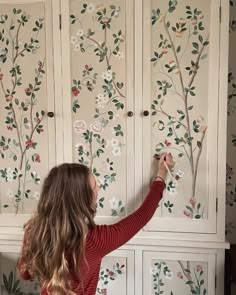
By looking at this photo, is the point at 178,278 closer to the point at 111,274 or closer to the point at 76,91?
the point at 111,274

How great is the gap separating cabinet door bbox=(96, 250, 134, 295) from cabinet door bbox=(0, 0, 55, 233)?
473mm

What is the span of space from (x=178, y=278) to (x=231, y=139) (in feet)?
2.73

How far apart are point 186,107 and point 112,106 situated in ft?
1.13

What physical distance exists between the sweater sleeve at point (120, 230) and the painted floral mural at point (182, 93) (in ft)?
0.67

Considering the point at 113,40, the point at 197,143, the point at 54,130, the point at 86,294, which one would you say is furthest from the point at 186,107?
the point at 86,294

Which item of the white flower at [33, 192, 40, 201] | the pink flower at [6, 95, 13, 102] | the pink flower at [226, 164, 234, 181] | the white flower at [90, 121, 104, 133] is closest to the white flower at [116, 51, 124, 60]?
the white flower at [90, 121, 104, 133]

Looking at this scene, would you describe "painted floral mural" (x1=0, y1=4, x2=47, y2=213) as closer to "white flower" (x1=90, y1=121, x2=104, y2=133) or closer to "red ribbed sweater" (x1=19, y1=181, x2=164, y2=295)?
"white flower" (x1=90, y1=121, x2=104, y2=133)

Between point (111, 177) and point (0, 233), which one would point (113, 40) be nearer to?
point (111, 177)

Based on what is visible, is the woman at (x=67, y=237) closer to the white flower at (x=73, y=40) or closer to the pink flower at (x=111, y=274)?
the pink flower at (x=111, y=274)

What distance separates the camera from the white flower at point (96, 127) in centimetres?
175

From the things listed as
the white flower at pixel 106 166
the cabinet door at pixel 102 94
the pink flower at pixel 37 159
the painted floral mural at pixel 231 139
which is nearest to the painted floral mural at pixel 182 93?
the cabinet door at pixel 102 94

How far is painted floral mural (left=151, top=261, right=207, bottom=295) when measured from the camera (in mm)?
1746

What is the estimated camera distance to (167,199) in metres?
1.73

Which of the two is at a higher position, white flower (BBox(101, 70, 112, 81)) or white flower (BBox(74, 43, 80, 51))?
A: white flower (BBox(74, 43, 80, 51))
